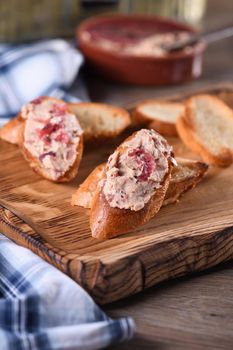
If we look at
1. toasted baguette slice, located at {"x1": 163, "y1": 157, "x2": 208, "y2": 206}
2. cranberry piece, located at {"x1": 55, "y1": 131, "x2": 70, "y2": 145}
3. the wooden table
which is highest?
cranberry piece, located at {"x1": 55, "y1": 131, "x2": 70, "y2": 145}

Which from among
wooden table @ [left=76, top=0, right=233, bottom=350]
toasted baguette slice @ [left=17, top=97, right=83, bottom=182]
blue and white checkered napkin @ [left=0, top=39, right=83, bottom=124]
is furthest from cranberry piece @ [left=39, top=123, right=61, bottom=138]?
blue and white checkered napkin @ [left=0, top=39, right=83, bottom=124]

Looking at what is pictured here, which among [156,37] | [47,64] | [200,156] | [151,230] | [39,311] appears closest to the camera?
[39,311]

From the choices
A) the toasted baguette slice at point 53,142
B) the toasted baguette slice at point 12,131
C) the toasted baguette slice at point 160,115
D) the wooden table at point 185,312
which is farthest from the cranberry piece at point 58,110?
the wooden table at point 185,312

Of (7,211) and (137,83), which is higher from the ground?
(7,211)

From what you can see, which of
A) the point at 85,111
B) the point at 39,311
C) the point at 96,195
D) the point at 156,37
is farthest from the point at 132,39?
the point at 39,311

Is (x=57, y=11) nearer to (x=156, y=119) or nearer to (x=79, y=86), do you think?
(x=79, y=86)

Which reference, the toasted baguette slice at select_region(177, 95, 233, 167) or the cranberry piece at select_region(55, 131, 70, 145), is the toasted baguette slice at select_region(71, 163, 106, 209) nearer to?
the cranberry piece at select_region(55, 131, 70, 145)

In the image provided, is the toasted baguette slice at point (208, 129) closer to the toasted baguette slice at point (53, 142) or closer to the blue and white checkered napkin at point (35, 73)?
the toasted baguette slice at point (53, 142)
